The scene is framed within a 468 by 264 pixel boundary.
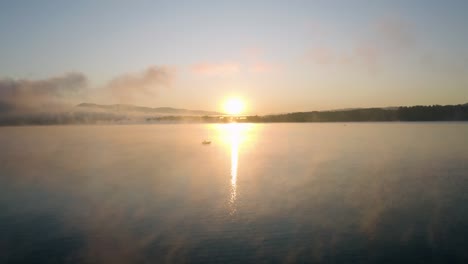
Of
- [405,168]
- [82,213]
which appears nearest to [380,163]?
[405,168]

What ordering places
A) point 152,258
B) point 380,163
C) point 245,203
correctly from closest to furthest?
point 152,258, point 245,203, point 380,163

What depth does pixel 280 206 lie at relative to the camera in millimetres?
24141

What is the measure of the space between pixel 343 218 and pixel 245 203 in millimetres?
7426

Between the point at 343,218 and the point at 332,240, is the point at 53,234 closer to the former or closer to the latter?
the point at 332,240

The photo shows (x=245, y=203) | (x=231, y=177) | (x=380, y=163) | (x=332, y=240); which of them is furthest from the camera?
(x=380, y=163)

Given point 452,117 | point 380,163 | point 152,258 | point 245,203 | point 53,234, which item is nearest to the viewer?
point 152,258

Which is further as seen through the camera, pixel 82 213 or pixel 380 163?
pixel 380 163

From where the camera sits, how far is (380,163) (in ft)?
151

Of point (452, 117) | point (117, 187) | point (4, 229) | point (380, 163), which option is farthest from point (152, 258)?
point (452, 117)

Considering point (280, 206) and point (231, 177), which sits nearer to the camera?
point (280, 206)

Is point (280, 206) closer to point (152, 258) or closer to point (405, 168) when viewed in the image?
point (152, 258)

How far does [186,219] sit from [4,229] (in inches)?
419

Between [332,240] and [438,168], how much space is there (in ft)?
95.9

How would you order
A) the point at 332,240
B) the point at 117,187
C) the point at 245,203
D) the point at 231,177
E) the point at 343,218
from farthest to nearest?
the point at 231,177
the point at 117,187
the point at 245,203
the point at 343,218
the point at 332,240
